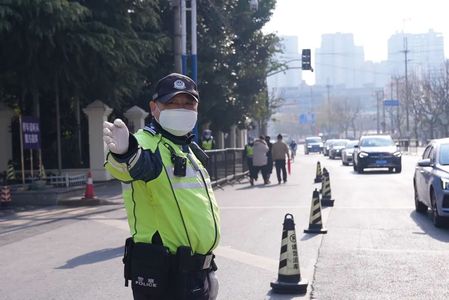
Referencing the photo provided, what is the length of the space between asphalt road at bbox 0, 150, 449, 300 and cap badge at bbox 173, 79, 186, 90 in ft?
13.2

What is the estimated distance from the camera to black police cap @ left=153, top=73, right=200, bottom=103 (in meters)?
3.65

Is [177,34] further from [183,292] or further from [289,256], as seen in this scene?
[183,292]

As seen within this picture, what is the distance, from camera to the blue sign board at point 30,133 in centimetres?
1957

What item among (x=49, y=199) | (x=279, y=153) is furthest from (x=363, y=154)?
(x=49, y=199)

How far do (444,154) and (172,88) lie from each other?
10459 millimetres

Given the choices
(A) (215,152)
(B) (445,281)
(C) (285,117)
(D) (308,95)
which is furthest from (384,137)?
(D) (308,95)

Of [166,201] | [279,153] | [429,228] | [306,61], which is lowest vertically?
[429,228]

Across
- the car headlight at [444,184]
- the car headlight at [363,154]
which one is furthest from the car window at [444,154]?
the car headlight at [363,154]

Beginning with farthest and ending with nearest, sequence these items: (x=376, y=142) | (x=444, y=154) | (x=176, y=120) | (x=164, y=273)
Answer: (x=376, y=142) → (x=444, y=154) → (x=176, y=120) → (x=164, y=273)

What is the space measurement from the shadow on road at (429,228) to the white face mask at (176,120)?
8.09 meters

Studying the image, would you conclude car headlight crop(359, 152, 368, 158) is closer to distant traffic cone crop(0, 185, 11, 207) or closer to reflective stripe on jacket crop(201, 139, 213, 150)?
reflective stripe on jacket crop(201, 139, 213, 150)

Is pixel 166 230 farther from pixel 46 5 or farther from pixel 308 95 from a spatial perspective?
pixel 308 95

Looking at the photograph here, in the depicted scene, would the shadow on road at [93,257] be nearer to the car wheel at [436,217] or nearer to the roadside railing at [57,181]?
the car wheel at [436,217]

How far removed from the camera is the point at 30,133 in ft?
65.3
